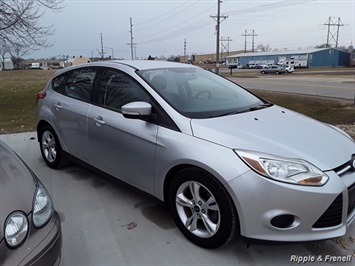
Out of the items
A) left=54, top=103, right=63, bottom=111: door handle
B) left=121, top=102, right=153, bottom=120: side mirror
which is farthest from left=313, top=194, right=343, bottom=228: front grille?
left=54, top=103, right=63, bottom=111: door handle

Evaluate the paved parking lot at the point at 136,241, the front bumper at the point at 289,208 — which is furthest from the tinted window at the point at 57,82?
the front bumper at the point at 289,208

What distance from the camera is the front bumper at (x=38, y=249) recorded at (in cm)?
158

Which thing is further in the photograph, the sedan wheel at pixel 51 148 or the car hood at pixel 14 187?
the sedan wheel at pixel 51 148

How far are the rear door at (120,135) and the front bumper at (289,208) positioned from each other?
0.94m

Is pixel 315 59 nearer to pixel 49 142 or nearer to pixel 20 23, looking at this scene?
pixel 20 23

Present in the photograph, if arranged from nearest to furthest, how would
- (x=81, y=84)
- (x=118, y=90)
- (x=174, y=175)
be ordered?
(x=174, y=175) < (x=118, y=90) < (x=81, y=84)

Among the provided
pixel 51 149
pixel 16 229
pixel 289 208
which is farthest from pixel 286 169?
pixel 51 149

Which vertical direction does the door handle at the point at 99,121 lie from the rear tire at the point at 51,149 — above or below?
above

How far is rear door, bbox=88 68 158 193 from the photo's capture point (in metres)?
2.85

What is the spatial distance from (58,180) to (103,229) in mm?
1432

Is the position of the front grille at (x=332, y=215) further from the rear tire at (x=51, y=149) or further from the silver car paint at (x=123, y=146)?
A: the rear tire at (x=51, y=149)

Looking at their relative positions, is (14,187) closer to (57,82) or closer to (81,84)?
(81,84)

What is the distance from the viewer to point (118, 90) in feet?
10.8

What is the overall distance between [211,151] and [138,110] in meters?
0.77
